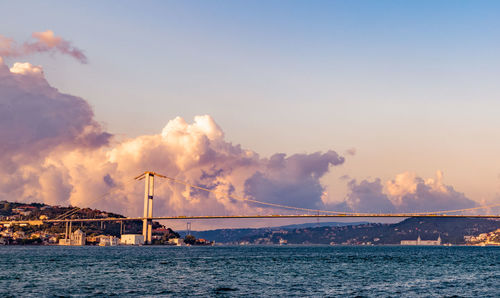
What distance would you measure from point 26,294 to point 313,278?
25.4 m

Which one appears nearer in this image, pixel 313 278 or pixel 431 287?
pixel 431 287

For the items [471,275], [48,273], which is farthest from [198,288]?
[471,275]

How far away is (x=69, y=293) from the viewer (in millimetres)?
40438

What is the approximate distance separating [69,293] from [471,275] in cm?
4040

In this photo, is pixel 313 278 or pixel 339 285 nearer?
pixel 339 285

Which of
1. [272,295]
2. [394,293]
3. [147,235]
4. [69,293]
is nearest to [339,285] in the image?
[394,293]

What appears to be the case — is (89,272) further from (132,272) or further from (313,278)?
(313,278)

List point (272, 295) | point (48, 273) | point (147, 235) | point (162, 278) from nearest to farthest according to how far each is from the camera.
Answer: point (272, 295) < point (162, 278) < point (48, 273) < point (147, 235)

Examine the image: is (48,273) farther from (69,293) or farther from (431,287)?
(431,287)

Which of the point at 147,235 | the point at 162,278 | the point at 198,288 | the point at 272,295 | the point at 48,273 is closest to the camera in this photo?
the point at 272,295

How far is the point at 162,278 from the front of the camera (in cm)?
5262

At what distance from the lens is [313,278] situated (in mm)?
53219

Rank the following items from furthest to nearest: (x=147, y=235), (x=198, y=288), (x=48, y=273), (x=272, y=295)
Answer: (x=147, y=235)
(x=48, y=273)
(x=198, y=288)
(x=272, y=295)

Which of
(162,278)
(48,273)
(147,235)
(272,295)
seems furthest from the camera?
(147,235)
